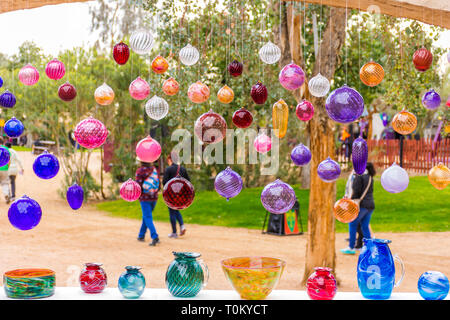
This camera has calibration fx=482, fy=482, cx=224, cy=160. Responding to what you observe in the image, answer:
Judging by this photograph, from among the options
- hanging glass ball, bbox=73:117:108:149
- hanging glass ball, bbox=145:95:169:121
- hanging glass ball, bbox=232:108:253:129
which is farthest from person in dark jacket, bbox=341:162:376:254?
hanging glass ball, bbox=73:117:108:149

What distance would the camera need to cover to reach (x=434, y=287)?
1929 mm

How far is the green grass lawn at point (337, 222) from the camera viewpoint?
35.4 ft

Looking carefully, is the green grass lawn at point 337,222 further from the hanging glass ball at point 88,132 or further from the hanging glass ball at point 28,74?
the hanging glass ball at point 88,132

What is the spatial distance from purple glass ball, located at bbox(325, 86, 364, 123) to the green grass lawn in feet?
28.0

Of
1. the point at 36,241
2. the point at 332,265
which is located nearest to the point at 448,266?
the point at 332,265

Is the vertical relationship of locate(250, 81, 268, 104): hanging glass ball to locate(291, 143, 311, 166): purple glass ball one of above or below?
above

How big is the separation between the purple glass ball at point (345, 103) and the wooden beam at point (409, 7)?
621 mm

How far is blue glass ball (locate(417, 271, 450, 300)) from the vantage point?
1927 mm

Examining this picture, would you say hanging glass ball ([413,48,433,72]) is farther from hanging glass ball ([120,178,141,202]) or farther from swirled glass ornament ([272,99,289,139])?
hanging glass ball ([120,178,141,202])

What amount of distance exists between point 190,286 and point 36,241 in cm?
737

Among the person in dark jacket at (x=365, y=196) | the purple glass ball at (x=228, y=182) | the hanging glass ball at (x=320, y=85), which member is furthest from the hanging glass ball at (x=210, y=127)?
the person in dark jacket at (x=365, y=196)

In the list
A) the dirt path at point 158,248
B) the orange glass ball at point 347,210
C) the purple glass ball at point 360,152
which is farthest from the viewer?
the dirt path at point 158,248

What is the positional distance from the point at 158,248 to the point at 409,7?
237 inches

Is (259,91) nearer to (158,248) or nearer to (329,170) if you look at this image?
(329,170)
